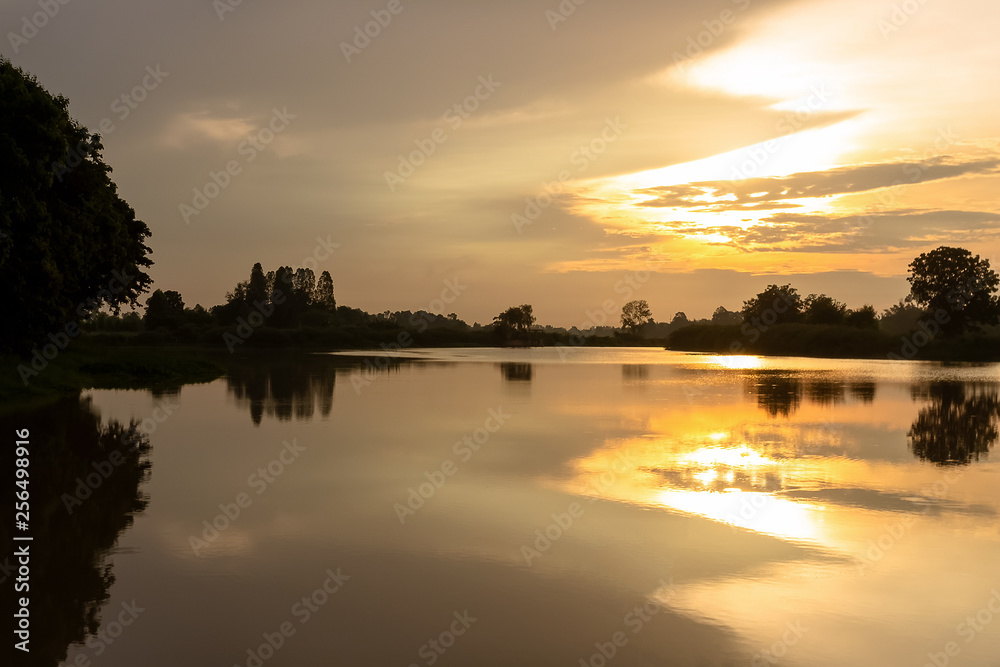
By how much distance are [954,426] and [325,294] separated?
157214mm

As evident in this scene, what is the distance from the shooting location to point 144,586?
927cm

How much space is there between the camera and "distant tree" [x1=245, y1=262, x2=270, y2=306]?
167250 millimetres

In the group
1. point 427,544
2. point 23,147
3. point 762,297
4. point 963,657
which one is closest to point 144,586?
point 427,544

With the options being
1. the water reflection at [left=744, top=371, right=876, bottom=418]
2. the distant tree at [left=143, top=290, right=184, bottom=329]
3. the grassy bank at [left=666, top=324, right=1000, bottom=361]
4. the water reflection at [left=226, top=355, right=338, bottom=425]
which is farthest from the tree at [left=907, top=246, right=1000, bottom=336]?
the distant tree at [left=143, top=290, right=184, bottom=329]

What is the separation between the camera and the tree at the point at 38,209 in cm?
2677

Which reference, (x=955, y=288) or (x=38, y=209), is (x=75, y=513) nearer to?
(x=38, y=209)

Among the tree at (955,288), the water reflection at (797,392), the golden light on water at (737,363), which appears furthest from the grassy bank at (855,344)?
the water reflection at (797,392)

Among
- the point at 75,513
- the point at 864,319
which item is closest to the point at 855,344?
the point at 864,319

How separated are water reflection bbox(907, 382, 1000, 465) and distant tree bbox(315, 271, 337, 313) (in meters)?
144

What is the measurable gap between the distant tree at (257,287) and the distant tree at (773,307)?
3951 inches

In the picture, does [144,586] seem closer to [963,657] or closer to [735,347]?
[963,657]

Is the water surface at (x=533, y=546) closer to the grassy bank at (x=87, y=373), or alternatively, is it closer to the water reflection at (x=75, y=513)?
the water reflection at (x=75, y=513)

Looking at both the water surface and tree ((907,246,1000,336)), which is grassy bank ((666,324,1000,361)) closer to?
tree ((907,246,1000,336))

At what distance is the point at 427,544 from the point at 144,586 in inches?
147
